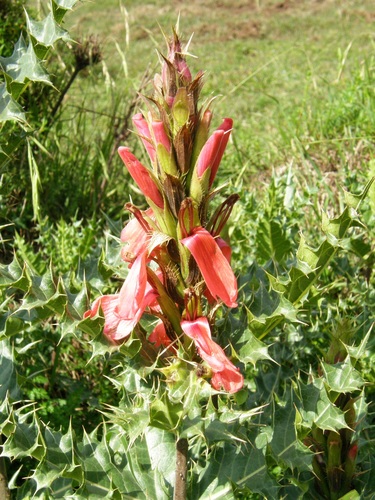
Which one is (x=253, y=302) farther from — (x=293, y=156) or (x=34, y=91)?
(x=34, y=91)

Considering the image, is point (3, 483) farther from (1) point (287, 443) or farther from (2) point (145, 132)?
(2) point (145, 132)

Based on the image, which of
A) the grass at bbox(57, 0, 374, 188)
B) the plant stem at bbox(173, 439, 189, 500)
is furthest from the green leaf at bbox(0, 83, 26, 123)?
the grass at bbox(57, 0, 374, 188)

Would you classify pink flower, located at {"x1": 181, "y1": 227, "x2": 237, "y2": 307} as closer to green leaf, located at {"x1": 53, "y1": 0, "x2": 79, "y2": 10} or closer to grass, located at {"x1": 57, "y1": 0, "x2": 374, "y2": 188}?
green leaf, located at {"x1": 53, "y1": 0, "x2": 79, "y2": 10}

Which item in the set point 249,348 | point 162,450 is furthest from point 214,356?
point 162,450

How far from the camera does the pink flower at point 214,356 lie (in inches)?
48.9

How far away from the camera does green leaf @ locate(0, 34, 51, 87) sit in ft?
5.18

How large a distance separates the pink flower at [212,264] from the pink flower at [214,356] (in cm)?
8

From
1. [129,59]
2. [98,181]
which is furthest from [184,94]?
[129,59]

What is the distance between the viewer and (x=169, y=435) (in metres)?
1.72

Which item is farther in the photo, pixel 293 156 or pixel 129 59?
pixel 129 59

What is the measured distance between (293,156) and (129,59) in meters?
6.27

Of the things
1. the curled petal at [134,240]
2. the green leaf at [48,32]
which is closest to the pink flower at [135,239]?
the curled petal at [134,240]

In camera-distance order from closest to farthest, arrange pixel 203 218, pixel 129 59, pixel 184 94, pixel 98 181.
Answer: pixel 184 94 < pixel 203 218 < pixel 98 181 < pixel 129 59

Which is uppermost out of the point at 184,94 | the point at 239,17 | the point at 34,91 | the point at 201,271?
the point at 184,94
